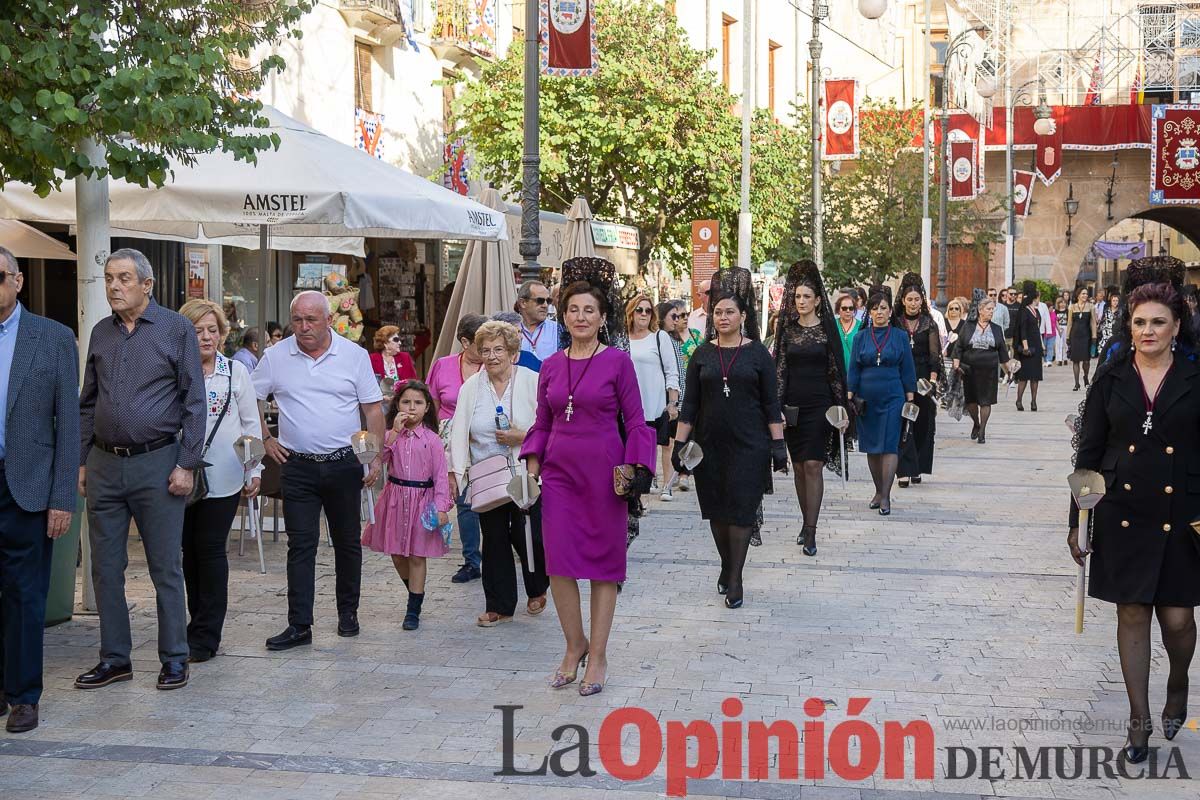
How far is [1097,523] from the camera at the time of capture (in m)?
6.00

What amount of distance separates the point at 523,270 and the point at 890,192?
26751mm

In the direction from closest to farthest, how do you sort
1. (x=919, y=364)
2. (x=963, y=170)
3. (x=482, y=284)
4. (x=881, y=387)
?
(x=881, y=387), (x=482, y=284), (x=919, y=364), (x=963, y=170)

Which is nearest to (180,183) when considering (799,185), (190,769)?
(190,769)

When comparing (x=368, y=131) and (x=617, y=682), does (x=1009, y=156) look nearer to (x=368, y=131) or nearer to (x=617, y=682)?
(x=368, y=131)

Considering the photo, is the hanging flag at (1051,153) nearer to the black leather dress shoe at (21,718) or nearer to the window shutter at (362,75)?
the window shutter at (362,75)

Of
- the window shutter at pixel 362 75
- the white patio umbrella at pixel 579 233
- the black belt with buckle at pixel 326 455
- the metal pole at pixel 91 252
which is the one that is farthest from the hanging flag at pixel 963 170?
the black belt with buckle at pixel 326 455

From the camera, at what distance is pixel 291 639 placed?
7.63 meters

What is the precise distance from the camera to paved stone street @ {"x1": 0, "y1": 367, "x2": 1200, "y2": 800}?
218 inches

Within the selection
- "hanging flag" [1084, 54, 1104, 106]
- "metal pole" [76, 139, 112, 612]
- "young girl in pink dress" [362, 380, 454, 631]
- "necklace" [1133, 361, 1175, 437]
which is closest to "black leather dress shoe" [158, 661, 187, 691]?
"young girl in pink dress" [362, 380, 454, 631]

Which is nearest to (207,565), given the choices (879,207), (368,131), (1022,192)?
(368,131)

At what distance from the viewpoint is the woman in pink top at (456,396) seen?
31.0 feet

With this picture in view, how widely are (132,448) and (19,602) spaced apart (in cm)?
86

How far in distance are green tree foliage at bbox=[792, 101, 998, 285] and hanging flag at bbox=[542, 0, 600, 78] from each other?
62.4 ft

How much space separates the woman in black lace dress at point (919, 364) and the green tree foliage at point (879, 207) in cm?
1830
